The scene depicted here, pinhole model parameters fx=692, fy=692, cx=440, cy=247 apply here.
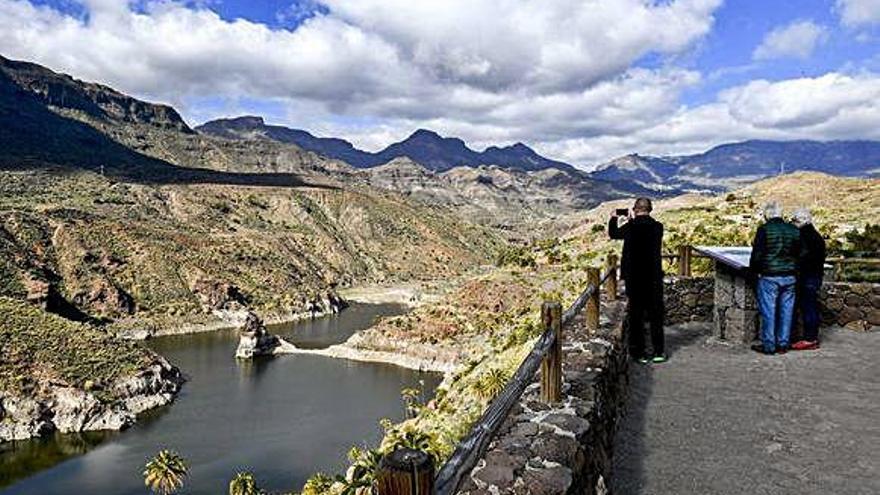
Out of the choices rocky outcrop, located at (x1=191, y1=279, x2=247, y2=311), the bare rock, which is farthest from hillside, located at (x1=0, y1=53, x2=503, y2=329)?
the bare rock

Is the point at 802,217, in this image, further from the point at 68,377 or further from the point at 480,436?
the point at 68,377

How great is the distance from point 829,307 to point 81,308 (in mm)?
141767

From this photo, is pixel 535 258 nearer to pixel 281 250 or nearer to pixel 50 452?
pixel 50 452

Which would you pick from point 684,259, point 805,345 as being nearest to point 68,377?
point 684,259

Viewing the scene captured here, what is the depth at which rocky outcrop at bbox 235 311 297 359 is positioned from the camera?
113 metres

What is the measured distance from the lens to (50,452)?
72.6 meters

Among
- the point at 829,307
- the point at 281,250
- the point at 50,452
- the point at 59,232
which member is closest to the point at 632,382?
the point at 829,307

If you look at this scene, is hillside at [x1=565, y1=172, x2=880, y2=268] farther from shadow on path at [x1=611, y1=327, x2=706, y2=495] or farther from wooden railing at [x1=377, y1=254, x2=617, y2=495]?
wooden railing at [x1=377, y1=254, x2=617, y2=495]

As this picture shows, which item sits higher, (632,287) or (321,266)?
(632,287)

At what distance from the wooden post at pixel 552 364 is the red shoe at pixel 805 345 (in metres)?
7.51

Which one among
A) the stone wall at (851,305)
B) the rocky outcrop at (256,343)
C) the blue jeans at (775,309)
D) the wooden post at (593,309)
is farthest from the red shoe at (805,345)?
the rocky outcrop at (256,343)

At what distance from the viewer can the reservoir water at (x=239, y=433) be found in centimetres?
6312

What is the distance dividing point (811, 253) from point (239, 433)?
72.1m

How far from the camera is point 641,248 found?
10.8 m
